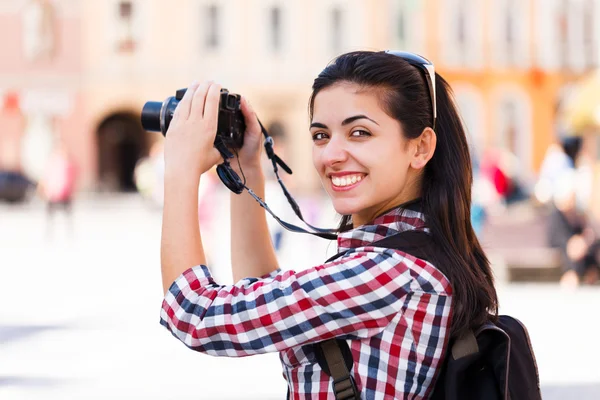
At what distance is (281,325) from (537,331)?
562 centimetres

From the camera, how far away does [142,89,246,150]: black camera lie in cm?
175

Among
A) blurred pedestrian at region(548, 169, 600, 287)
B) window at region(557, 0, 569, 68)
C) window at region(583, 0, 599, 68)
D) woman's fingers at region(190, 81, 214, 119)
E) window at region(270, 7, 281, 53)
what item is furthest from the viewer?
window at region(583, 0, 599, 68)

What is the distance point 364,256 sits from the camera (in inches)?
62.0

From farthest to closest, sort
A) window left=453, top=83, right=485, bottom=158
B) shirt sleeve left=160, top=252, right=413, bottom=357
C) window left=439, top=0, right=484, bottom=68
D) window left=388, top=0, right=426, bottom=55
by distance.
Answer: window left=453, top=83, right=485, bottom=158 → window left=439, top=0, right=484, bottom=68 → window left=388, top=0, right=426, bottom=55 → shirt sleeve left=160, top=252, right=413, bottom=357

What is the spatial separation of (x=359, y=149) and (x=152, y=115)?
46 centimetres

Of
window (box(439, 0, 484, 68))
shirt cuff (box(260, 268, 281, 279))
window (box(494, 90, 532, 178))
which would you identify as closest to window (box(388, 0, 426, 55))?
window (box(439, 0, 484, 68))

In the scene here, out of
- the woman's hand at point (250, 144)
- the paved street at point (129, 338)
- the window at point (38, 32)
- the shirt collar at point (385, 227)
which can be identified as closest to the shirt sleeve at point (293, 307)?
the shirt collar at point (385, 227)

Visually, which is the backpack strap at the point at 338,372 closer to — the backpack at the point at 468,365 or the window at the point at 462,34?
the backpack at the point at 468,365

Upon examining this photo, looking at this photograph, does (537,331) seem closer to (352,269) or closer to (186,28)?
(352,269)

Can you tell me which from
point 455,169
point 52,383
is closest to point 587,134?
point 52,383

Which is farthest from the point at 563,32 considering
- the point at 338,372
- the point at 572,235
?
the point at 338,372

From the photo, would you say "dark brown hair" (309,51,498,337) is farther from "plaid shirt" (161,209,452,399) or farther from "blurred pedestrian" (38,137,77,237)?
"blurred pedestrian" (38,137,77,237)

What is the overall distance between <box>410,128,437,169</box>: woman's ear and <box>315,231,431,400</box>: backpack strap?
0.18 meters

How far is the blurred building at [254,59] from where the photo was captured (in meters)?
31.3
